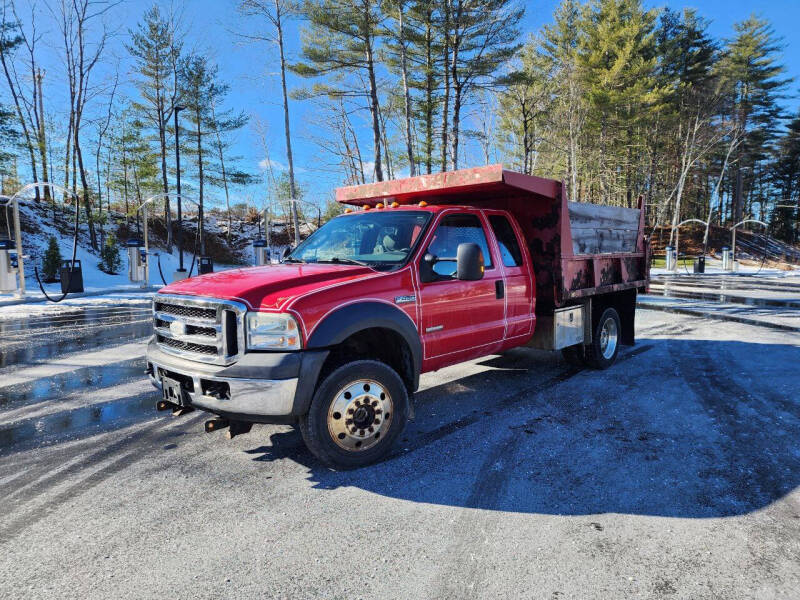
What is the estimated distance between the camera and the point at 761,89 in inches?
1823

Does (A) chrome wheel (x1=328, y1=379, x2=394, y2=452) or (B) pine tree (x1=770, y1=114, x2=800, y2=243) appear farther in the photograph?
(B) pine tree (x1=770, y1=114, x2=800, y2=243)

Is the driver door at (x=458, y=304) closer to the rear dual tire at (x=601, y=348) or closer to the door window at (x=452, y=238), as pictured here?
the door window at (x=452, y=238)

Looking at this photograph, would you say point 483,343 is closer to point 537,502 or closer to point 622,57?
point 537,502

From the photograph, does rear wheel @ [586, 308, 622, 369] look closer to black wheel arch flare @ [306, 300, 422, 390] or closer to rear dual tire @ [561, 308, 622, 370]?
rear dual tire @ [561, 308, 622, 370]

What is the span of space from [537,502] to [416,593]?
3.79ft

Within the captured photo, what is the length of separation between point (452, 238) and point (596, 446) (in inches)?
84.7

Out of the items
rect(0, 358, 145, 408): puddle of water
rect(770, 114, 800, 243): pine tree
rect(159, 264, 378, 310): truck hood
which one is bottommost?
rect(0, 358, 145, 408): puddle of water

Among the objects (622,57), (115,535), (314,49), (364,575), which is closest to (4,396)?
(115,535)

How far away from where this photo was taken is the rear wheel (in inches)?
251

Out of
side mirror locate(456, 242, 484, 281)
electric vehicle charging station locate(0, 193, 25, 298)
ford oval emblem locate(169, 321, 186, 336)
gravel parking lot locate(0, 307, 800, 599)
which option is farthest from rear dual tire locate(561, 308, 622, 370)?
electric vehicle charging station locate(0, 193, 25, 298)

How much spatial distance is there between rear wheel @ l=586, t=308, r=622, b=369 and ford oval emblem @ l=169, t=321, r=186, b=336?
4.99m

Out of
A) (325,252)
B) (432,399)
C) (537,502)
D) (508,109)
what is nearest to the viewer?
(537,502)

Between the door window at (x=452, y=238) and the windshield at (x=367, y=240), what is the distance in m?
0.19

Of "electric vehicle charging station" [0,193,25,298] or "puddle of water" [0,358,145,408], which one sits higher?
"electric vehicle charging station" [0,193,25,298]
